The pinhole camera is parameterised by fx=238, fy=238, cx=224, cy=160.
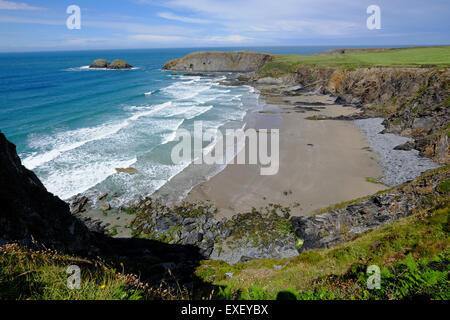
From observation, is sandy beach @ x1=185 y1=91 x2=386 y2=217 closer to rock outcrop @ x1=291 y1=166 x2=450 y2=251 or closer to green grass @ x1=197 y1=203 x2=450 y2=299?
rock outcrop @ x1=291 y1=166 x2=450 y2=251

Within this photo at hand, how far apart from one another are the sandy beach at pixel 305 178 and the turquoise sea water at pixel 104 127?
6338 mm

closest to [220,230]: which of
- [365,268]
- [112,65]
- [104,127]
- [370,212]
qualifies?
[370,212]

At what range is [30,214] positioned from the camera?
952cm

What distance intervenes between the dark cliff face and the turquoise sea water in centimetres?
945

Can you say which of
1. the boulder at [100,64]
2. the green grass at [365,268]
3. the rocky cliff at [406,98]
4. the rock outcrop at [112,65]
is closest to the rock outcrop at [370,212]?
the green grass at [365,268]

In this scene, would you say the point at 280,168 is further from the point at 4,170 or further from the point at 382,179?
the point at 4,170

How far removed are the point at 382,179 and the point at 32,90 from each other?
76.7 m

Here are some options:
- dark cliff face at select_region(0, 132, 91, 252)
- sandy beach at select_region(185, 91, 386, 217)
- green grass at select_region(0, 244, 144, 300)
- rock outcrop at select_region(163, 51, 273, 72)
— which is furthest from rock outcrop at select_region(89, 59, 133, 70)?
green grass at select_region(0, 244, 144, 300)

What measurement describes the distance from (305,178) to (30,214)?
2043 centimetres

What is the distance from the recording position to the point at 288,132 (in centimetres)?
3603

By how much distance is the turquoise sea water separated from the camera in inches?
924

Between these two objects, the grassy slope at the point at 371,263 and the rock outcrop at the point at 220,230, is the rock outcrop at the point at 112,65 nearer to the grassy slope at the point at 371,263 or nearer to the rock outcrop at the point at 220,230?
the rock outcrop at the point at 220,230

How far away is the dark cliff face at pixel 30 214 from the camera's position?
8.66 metres
